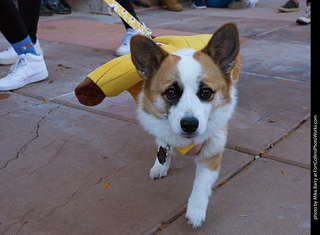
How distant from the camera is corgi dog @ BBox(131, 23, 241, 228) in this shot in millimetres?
2379

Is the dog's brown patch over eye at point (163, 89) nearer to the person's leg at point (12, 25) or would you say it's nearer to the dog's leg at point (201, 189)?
the dog's leg at point (201, 189)

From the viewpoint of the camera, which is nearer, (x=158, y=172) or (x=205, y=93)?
(x=205, y=93)

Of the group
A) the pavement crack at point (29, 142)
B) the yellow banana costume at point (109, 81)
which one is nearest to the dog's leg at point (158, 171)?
the yellow banana costume at point (109, 81)

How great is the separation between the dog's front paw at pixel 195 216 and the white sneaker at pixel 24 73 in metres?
2.97

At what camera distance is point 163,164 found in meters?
2.89

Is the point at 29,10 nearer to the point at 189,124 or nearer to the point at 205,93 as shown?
the point at 205,93

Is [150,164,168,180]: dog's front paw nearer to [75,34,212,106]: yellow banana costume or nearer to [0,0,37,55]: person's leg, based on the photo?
[75,34,212,106]: yellow banana costume

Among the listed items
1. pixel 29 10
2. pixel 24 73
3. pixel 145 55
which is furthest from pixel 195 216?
pixel 29 10

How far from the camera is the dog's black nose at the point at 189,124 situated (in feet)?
7.42

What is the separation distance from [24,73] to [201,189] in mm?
2980

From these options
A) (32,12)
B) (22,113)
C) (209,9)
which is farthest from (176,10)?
(22,113)

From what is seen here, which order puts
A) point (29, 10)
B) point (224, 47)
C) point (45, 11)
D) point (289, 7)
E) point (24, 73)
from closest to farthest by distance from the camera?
point (224, 47)
point (24, 73)
point (29, 10)
point (45, 11)
point (289, 7)

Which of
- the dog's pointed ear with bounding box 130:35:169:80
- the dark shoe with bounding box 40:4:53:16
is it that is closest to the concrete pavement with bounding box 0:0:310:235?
the dog's pointed ear with bounding box 130:35:169:80

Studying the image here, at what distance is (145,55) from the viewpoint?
261 centimetres
